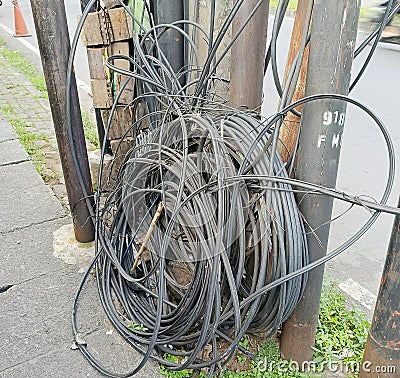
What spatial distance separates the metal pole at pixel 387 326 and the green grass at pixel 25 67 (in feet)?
16.3

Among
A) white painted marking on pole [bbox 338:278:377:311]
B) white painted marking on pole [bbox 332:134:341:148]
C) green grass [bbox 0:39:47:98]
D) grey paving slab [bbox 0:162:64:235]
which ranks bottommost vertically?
white painted marking on pole [bbox 338:278:377:311]

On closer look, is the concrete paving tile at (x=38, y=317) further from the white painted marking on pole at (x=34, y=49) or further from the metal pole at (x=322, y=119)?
the white painted marking on pole at (x=34, y=49)

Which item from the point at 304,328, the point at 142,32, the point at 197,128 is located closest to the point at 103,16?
the point at 142,32

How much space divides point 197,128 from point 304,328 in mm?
1006

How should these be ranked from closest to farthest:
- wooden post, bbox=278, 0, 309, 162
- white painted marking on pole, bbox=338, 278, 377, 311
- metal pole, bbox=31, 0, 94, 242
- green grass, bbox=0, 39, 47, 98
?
wooden post, bbox=278, 0, 309, 162, metal pole, bbox=31, 0, 94, 242, white painted marking on pole, bbox=338, 278, 377, 311, green grass, bbox=0, 39, 47, 98

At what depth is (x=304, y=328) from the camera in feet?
6.27

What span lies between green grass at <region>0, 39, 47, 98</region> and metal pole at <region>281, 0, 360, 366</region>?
4715 millimetres

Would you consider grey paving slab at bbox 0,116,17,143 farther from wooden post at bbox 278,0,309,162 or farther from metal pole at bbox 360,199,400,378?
metal pole at bbox 360,199,400,378

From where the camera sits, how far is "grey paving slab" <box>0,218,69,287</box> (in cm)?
252

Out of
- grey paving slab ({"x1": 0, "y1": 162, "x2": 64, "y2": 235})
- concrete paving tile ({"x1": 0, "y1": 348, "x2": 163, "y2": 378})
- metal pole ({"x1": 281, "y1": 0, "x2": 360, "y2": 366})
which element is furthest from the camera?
grey paving slab ({"x1": 0, "y1": 162, "x2": 64, "y2": 235})

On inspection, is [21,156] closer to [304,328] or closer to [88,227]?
[88,227]

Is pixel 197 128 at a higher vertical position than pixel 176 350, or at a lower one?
higher

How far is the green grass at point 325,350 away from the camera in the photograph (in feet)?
6.48

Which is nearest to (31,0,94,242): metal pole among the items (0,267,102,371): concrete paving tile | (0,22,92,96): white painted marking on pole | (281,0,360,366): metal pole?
(0,267,102,371): concrete paving tile
